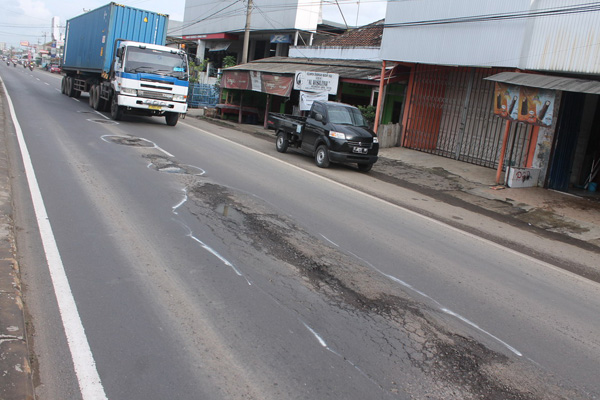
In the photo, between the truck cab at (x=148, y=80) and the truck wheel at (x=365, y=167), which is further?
the truck cab at (x=148, y=80)

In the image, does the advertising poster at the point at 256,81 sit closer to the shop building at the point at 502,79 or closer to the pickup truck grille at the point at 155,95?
the pickup truck grille at the point at 155,95

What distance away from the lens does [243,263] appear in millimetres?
6172

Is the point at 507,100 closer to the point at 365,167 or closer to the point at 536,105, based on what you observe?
the point at 536,105

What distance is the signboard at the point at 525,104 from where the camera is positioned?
12.5 meters

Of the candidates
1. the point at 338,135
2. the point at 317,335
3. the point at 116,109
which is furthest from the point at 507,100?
the point at 116,109

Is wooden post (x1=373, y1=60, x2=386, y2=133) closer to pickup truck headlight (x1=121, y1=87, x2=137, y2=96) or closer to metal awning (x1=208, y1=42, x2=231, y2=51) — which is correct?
pickup truck headlight (x1=121, y1=87, x2=137, y2=96)

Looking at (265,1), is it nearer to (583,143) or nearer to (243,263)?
(583,143)

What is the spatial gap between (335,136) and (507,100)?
4.61m

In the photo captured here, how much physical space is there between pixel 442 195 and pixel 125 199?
26.9 feet

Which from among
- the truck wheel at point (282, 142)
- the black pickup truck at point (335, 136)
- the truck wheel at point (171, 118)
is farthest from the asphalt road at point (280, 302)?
the truck wheel at point (171, 118)

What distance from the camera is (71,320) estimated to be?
176 inches

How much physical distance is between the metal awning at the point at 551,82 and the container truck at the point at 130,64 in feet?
37.0

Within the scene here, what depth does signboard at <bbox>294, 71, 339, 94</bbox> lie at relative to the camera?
19.9m

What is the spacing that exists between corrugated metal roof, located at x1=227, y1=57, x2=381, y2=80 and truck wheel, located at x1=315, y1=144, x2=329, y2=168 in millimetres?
6058
